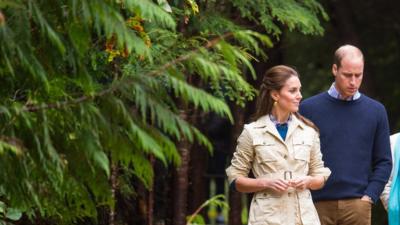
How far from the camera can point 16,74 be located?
528 cm

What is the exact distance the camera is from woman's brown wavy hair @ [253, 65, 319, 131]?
23.5ft

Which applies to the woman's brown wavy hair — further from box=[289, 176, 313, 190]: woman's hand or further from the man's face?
the man's face

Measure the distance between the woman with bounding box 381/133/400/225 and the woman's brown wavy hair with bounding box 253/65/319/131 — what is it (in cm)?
109

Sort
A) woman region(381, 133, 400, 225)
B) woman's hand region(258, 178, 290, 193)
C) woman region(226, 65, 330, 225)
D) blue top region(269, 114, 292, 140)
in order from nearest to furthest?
1. woman's hand region(258, 178, 290, 193)
2. woman region(226, 65, 330, 225)
3. blue top region(269, 114, 292, 140)
4. woman region(381, 133, 400, 225)

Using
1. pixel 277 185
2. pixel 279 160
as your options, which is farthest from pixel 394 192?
pixel 277 185

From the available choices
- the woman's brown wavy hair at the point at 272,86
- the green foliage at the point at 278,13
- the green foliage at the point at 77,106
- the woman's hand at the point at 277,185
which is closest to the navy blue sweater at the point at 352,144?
the woman's brown wavy hair at the point at 272,86

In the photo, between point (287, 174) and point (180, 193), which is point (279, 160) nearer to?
point (287, 174)

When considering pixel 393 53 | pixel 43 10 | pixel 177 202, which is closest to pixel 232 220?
pixel 177 202

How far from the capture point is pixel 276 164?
706 cm

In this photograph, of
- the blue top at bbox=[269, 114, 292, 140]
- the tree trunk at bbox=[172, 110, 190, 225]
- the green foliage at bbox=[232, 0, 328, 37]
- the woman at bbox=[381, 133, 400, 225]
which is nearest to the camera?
the blue top at bbox=[269, 114, 292, 140]

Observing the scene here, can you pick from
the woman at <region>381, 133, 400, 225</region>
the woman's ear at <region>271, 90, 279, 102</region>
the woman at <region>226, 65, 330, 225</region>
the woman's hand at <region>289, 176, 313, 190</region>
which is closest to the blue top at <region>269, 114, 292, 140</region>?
the woman at <region>226, 65, 330, 225</region>

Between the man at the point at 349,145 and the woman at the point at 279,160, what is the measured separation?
0.56 meters

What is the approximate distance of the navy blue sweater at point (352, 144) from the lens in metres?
7.79

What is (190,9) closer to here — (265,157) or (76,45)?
(265,157)
